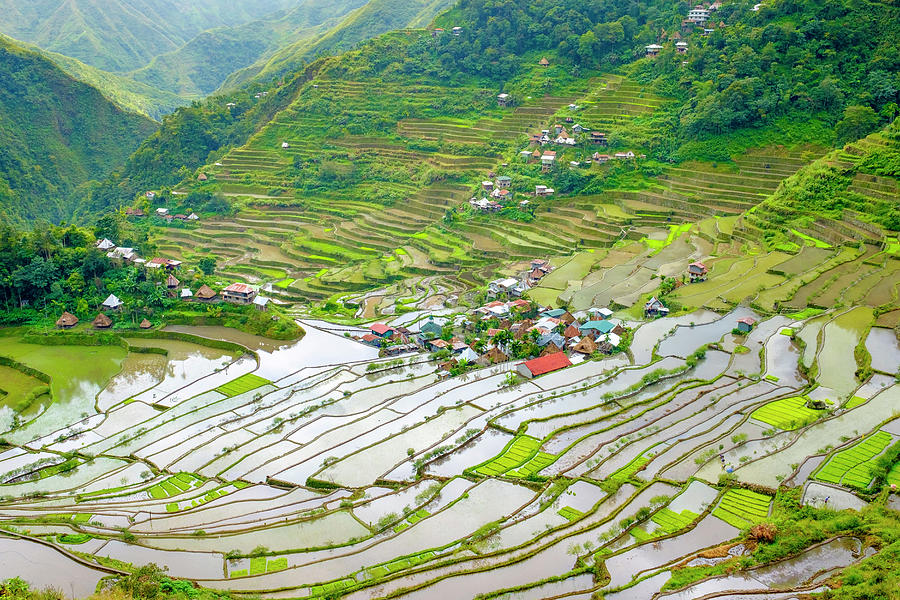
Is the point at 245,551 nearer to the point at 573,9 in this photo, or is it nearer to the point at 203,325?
the point at 203,325

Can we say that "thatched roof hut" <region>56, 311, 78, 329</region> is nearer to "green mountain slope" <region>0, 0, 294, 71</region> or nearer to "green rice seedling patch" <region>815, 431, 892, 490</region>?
"green rice seedling patch" <region>815, 431, 892, 490</region>

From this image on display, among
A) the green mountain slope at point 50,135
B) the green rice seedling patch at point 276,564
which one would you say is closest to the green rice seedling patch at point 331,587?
the green rice seedling patch at point 276,564

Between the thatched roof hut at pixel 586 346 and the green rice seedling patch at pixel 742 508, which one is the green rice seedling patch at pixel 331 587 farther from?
the thatched roof hut at pixel 586 346

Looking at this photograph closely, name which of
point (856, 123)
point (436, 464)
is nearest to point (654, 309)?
point (436, 464)

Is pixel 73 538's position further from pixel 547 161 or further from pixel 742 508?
pixel 547 161

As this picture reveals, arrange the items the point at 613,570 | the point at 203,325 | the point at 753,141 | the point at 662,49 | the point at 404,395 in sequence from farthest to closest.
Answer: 1. the point at 662,49
2. the point at 753,141
3. the point at 203,325
4. the point at 404,395
5. the point at 613,570

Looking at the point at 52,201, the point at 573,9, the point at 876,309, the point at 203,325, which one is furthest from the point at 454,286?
the point at 52,201

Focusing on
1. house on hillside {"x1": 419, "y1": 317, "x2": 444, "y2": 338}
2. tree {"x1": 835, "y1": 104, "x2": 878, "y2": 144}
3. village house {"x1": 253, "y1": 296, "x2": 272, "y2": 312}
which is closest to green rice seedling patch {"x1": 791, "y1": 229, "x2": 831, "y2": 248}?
tree {"x1": 835, "y1": 104, "x2": 878, "y2": 144}
